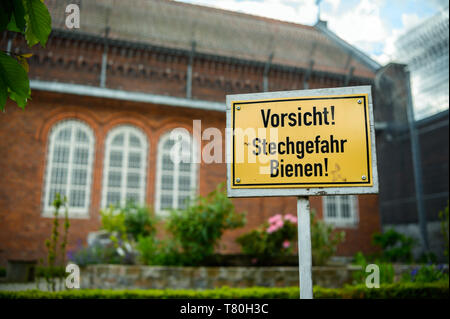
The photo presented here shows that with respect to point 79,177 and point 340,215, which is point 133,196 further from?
point 340,215

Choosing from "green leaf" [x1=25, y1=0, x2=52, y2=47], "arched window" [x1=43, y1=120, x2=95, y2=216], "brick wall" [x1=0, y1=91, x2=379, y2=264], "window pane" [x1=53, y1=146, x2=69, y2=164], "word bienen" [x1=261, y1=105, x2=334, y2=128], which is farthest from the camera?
"window pane" [x1=53, y1=146, x2=69, y2=164]

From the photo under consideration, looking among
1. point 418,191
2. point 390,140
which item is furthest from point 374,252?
point 390,140

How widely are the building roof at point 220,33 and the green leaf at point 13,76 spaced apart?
12654 mm

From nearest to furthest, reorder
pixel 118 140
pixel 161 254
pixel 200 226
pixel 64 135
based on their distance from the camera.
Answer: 1. pixel 200 226
2. pixel 161 254
3. pixel 64 135
4. pixel 118 140

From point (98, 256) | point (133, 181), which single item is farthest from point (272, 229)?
point (133, 181)

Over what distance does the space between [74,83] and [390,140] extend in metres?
12.4

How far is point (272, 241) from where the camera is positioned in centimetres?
868

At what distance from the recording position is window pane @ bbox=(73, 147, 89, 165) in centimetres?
1361

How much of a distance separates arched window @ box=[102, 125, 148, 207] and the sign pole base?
39.3 feet

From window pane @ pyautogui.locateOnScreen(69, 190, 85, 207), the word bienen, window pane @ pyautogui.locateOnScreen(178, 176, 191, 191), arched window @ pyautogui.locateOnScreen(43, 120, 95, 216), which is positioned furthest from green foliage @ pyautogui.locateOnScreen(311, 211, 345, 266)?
window pane @ pyautogui.locateOnScreen(69, 190, 85, 207)

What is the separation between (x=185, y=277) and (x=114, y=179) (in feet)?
24.5

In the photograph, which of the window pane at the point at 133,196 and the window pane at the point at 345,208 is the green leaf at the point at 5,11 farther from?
the window pane at the point at 345,208

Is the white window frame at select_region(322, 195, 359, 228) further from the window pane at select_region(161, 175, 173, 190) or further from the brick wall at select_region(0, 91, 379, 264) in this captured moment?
the window pane at select_region(161, 175, 173, 190)

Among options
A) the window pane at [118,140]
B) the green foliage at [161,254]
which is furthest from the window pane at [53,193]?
the green foliage at [161,254]
